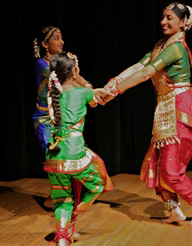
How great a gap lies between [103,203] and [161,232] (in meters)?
0.88

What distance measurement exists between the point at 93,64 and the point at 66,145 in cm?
211

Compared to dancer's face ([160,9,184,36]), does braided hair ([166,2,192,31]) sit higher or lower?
higher

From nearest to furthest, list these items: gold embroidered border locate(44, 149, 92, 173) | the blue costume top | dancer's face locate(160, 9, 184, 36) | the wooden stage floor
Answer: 1. gold embroidered border locate(44, 149, 92, 173)
2. the wooden stage floor
3. dancer's face locate(160, 9, 184, 36)
4. the blue costume top

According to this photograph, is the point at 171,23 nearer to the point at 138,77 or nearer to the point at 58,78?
A: the point at 138,77

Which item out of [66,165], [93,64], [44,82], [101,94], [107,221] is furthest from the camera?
[93,64]

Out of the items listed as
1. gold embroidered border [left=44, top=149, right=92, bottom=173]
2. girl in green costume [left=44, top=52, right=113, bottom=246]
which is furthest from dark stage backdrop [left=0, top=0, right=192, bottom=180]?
gold embroidered border [left=44, top=149, right=92, bottom=173]

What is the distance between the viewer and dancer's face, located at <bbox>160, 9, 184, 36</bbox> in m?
3.17

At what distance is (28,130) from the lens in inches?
201

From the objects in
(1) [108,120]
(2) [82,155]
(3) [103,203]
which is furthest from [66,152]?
(1) [108,120]

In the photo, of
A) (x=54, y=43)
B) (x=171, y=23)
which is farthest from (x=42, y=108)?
(x=171, y=23)

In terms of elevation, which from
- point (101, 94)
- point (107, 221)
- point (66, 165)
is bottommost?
point (107, 221)

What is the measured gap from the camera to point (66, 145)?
9.21 ft

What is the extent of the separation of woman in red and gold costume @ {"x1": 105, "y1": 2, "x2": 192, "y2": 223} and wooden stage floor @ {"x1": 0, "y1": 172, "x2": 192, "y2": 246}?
0.21m

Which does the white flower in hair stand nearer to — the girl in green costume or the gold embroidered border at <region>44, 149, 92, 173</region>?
the girl in green costume
